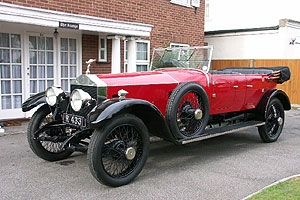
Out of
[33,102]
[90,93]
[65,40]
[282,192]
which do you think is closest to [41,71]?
[65,40]

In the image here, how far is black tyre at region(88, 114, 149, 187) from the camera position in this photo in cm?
401

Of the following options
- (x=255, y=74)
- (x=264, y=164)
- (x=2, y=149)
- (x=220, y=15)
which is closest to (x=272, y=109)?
(x=255, y=74)

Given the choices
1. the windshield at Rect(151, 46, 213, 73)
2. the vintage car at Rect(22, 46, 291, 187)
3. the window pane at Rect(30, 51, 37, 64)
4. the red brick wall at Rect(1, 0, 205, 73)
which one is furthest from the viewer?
the red brick wall at Rect(1, 0, 205, 73)

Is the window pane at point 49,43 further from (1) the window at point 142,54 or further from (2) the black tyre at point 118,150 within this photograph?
(2) the black tyre at point 118,150

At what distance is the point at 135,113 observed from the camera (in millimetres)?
4664

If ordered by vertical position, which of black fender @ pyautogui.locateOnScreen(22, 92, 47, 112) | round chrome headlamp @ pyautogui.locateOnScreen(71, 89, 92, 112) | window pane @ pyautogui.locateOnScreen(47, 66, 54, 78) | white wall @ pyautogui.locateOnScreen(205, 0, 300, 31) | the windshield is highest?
white wall @ pyautogui.locateOnScreen(205, 0, 300, 31)

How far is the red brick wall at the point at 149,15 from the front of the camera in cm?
873

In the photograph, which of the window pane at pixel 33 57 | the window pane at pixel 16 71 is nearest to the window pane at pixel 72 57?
the window pane at pixel 33 57

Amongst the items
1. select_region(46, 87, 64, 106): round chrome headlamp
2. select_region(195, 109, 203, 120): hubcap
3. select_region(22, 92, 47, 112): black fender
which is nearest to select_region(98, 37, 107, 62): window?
select_region(22, 92, 47, 112): black fender

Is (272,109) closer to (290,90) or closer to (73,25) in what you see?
(73,25)

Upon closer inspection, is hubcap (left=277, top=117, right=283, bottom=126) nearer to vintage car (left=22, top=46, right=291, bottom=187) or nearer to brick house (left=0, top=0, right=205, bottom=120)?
vintage car (left=22, top=46, right=291, bottom=187)

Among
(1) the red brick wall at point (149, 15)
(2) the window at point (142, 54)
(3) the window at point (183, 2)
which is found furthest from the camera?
(3) the window at point (183, 2)

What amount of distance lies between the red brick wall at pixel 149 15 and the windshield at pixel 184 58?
10.6ft

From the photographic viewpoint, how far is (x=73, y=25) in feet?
25.5
